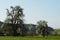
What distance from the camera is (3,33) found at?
77688 millimetres

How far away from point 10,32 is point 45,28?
47.2 feet

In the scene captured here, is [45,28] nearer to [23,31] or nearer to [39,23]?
[39,23]

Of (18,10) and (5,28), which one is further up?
(18,10)

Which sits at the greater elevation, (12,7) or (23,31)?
(12,7)

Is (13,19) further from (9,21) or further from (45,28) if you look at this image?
(45,28)

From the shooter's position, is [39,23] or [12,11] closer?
[12,11]

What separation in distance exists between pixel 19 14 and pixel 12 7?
4.04 meters

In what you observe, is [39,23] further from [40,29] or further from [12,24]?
[12,24]

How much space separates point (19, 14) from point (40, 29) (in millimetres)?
11844

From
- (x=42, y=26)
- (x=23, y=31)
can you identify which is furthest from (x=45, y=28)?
(x=23, y=31)

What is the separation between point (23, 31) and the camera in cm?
7344

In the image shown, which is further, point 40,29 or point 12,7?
point 40,29

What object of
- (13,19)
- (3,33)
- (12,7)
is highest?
(12,7)

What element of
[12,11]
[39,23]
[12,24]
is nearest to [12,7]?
[12,11]
